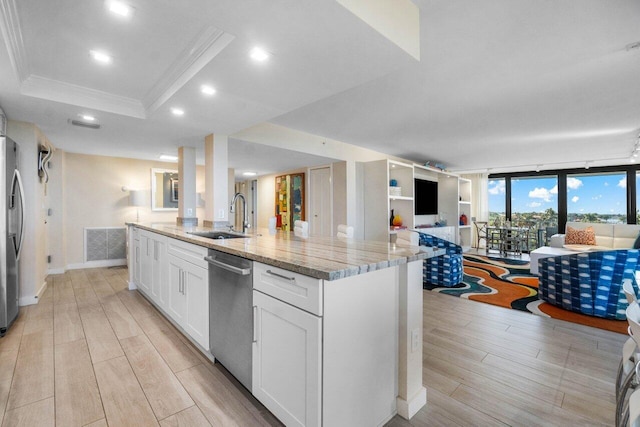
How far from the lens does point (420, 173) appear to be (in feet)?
23.2

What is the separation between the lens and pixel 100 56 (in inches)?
87.6

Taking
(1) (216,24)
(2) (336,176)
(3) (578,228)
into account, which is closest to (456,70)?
(1) (216,24)

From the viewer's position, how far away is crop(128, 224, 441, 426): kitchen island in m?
1.23

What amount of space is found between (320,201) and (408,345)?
472 cm

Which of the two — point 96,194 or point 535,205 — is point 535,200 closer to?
point 535,205

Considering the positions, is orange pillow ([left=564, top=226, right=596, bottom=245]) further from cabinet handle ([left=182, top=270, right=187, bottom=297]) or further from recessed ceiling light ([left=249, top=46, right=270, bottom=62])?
cabinet handle ([left=182, top=270, right=187, bottom=297])

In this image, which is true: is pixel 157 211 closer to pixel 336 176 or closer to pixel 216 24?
pixel 336 176

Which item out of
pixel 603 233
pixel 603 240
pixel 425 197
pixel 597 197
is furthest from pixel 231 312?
pixel 597 197

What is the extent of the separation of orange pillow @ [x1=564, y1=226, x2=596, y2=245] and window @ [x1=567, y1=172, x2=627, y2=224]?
226 cm

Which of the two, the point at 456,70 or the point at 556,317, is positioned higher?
the point at 456,70

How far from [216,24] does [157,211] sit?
5.63 m

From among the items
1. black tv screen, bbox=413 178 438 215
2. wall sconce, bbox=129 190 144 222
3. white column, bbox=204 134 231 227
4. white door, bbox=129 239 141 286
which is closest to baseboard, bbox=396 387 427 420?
white column, bbox=204 134 231 227

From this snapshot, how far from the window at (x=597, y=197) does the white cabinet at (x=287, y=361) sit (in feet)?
30.2

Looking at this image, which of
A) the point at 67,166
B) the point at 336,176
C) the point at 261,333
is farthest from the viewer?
the point at 336,176
